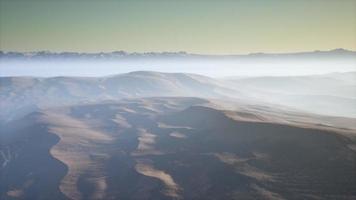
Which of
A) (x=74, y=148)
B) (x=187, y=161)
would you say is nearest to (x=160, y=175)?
(x=187, y=161)

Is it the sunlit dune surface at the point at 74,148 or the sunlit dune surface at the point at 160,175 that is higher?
the sunlit dune surface at the point at 160,175

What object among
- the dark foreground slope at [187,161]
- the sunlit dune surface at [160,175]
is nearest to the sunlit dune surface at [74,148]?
the dark foreground slope at [187,161]

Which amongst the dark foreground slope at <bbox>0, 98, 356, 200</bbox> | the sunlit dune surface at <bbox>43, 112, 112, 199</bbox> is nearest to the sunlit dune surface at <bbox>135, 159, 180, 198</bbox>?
the dark foreground slope at <bbox>0, 98, 356, 200</bbox>

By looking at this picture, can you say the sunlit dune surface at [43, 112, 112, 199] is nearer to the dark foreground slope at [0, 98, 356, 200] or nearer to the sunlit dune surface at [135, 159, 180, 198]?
the dark foreground slope at [0, 98, 356, 200]

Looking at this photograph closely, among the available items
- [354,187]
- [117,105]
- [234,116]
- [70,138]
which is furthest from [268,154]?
[117,105]

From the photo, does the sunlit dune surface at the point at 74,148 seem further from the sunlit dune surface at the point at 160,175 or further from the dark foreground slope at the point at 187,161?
the sunlit dune surface at the point at 160,175

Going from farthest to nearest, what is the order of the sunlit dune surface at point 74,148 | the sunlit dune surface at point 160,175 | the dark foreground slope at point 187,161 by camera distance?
the sunlit dune surface at point 74,148, the sunlit dune surface at point 160,175, the dark foreground slope at point 187,161

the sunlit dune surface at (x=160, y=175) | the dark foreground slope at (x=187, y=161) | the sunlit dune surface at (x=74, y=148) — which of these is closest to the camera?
the dark foreground slope at (x=187, y=161)

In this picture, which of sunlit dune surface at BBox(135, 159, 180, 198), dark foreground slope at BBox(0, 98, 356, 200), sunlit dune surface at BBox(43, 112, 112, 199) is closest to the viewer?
dark foreground slope at BBox(0, 98, 356, 200)
